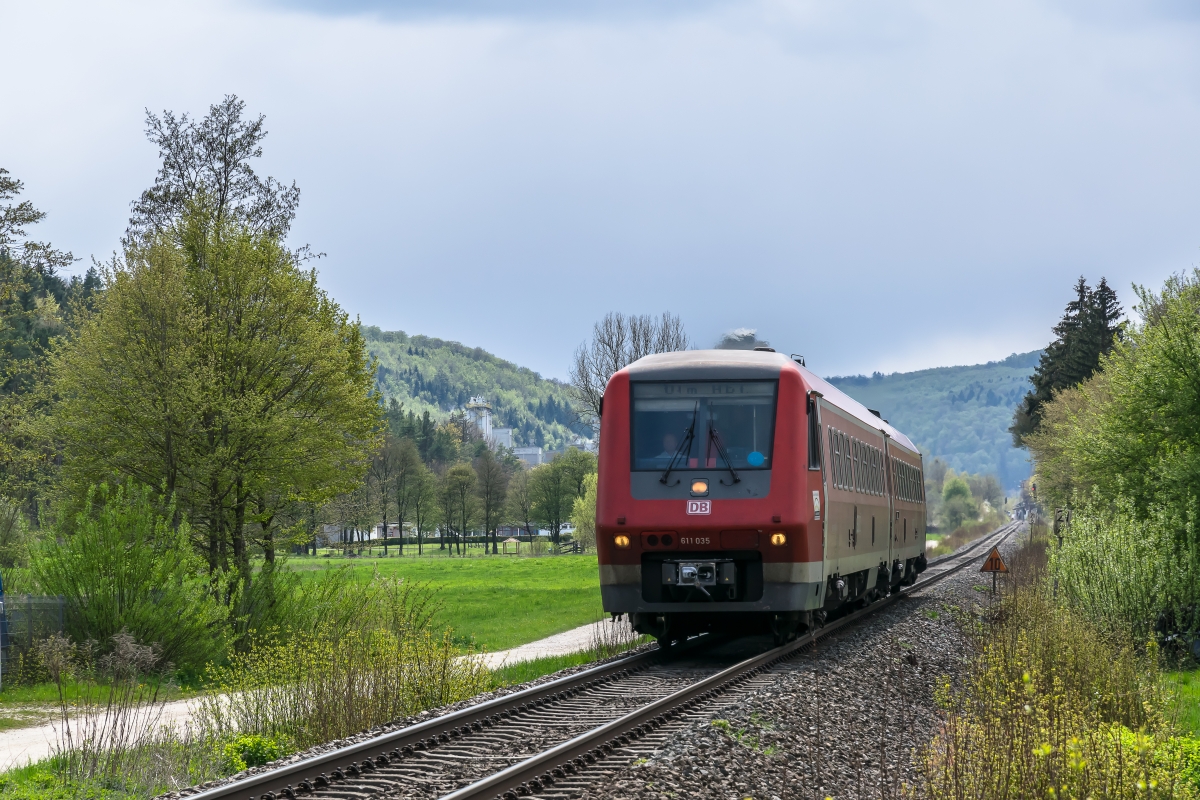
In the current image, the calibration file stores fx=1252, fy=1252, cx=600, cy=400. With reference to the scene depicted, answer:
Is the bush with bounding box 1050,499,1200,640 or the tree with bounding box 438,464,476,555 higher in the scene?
the tree with bounding box 438,464,476,555

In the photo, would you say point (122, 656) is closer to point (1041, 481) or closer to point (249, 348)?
point (249, 348)

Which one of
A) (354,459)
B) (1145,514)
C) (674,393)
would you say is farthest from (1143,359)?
(354,459)

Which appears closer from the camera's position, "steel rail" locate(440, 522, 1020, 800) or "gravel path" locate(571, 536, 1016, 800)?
"steel rail" locate(440, 522, 1020, 800)

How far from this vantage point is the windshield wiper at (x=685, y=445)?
14.9m

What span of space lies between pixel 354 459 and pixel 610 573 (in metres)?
13.3

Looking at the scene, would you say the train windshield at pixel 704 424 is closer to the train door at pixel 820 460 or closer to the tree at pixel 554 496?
the train door at pixel 820 460

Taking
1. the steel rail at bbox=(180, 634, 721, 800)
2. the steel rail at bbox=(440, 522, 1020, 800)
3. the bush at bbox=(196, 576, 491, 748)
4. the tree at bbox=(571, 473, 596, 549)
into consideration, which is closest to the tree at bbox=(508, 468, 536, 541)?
the tree at bbox=(571, 473, 596, 549)

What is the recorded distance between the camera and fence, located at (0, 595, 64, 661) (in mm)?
18328

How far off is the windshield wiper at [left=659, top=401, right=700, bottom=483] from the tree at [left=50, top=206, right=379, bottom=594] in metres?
11.0

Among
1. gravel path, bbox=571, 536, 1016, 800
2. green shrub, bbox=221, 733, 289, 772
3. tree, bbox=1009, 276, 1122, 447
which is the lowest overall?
green shrub, bbox=221, 733, 289, 772

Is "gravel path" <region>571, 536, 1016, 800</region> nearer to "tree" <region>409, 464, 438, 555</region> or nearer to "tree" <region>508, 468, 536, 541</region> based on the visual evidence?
"tree" <region>409, 464, 438, 555</region>

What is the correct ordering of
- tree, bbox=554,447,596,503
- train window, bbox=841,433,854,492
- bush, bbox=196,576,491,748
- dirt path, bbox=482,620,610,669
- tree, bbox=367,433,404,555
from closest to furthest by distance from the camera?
bush, bbox=196,576,491,748, train window, bbox=841,433,854,492, dirt path, bbox=482,620,610,669, tree, bbox=367,433,404,555, tree, bbox=554,447,596,503

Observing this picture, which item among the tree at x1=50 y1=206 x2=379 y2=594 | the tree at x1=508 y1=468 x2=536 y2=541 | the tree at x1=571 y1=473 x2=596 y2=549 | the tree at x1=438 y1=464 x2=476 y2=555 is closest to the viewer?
the tree at x1=50 y1=206 x2=379 y2=594

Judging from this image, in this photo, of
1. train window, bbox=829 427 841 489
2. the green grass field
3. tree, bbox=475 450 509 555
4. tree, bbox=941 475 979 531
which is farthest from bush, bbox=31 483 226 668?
tree, bbox=941 475 979 531
